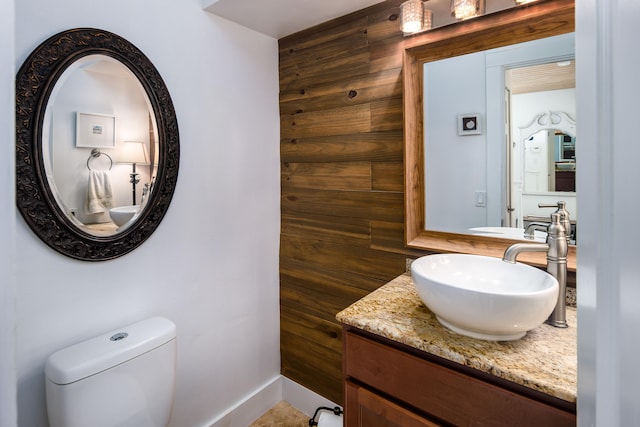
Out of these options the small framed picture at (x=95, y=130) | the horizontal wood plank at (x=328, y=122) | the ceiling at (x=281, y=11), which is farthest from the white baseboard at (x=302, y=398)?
the ceiling at (x=281, y=11)

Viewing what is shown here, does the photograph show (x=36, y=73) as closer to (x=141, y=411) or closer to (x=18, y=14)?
(x=18, y=14)

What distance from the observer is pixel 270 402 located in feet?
6.70

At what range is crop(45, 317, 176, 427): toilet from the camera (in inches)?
41.9

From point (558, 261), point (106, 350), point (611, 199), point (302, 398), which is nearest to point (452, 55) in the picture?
point (558, 261)

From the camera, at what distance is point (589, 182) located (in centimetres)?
38

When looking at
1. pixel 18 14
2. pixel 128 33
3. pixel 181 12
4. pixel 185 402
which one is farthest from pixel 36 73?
pixel 185 402

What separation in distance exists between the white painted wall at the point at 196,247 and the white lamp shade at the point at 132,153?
0.18 m

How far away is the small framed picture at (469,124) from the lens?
140cm

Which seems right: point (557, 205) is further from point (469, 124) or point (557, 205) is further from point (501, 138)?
point (469, 124)

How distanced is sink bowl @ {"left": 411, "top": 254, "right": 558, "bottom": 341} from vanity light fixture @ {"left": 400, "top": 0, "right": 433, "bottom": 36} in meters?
1.00

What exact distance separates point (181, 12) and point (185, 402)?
6.09 feet

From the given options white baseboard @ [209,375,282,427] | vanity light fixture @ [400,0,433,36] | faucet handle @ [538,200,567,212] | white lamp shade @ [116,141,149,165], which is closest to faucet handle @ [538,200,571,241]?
faucet handle @ [538,200,567,212]

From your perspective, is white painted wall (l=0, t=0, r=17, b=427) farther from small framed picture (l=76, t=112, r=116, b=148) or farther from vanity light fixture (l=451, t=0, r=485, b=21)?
vanity light fixture (l=451, t=0, r=485, b=21)

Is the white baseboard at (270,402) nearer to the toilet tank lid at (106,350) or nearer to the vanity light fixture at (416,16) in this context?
the toilet tank lid at (106,350)
